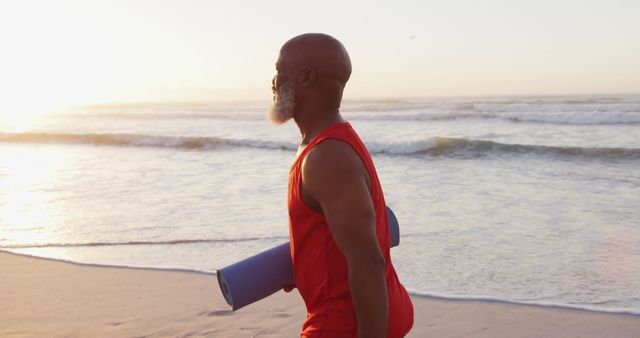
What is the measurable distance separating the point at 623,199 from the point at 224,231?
5.21 meters

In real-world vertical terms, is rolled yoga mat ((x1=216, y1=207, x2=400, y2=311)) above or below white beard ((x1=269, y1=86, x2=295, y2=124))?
below

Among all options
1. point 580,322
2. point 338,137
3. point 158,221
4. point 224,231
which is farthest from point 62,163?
point 338,137

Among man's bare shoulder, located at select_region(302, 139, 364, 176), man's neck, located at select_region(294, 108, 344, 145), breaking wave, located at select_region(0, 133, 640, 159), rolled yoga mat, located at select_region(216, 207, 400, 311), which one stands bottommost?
breaking wave, located at select_region(0, 133, 640, 159)

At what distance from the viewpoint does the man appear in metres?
1.64

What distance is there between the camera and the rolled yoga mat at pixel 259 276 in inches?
83.9

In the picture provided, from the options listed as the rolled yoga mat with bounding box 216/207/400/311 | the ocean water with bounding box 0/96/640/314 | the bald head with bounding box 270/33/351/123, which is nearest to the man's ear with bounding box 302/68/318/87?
the bald head with bounding box 270/33/351/123

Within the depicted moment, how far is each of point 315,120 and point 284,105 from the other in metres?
0.09

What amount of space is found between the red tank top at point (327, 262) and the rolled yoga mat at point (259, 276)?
252mm

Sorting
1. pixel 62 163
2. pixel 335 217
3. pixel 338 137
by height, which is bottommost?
pixel 62 163

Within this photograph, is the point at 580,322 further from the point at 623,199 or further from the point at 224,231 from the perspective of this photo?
the point at 623,199

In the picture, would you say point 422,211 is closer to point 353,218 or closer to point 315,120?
point 315,120

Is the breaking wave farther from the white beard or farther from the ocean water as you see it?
the white beard

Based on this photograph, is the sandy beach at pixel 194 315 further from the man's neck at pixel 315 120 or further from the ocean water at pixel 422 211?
the man's neck at pixel 315 120

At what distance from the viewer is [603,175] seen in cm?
1165
